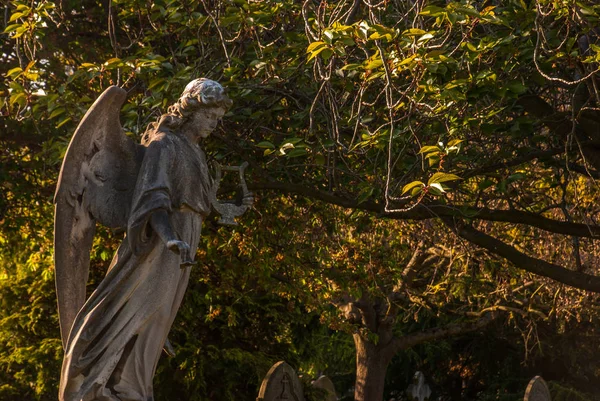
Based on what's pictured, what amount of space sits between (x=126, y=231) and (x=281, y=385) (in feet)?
26.2

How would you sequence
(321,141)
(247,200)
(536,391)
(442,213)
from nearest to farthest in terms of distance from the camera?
1. (247,200)
2. (321,141)
3. (442,213)
4. (536,391)

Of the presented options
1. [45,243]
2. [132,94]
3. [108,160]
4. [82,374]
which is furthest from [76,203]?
[45,243]

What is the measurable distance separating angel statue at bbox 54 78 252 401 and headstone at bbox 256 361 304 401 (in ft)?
24.8

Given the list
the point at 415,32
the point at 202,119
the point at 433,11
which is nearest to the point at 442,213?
the point at 415,32

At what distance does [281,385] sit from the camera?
1435cm

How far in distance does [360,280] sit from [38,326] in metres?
4.87

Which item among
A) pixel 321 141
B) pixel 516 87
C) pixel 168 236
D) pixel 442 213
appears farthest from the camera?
pixel 442 213

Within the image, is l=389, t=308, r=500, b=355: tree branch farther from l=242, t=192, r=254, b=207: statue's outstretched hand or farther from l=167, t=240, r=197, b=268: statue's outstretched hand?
l=167, t=240, r=197, b=268: statue's outstretched hand

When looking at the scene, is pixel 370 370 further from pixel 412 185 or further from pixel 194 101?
pixel 194 101

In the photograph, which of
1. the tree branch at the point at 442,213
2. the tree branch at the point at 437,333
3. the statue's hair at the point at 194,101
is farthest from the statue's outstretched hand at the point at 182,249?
the tree branch at the point at 437,333

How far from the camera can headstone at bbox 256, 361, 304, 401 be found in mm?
14188

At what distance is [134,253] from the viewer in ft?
21.5

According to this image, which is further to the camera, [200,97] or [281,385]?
[281,385]

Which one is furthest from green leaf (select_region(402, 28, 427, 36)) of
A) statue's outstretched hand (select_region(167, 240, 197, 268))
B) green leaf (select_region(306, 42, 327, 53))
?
statue's outstretched hand (select_region(167, 240, 197, 268))
